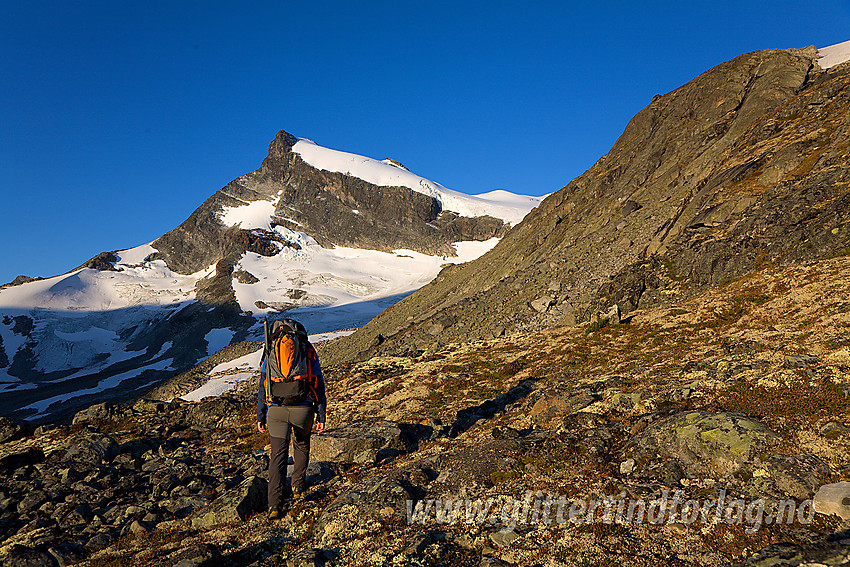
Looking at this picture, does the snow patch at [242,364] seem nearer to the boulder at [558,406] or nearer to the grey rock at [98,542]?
the grey rock at [98,542]

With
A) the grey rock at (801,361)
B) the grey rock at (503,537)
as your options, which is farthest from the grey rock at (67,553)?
the grey rock at (801,361)

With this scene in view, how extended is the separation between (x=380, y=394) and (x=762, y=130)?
34516 millimetres

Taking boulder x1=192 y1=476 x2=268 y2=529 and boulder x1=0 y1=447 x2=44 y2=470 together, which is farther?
boulder x1=0 y1=447 x2=44 y2=470

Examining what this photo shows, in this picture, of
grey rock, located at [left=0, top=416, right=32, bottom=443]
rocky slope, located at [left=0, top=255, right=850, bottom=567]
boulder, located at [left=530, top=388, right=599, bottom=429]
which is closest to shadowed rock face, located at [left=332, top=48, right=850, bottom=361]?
rocky slope, located at [left=0, top=255, right=850, bottom=567]

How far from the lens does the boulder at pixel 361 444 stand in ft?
36.0

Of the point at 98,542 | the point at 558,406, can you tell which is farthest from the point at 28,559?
the point at 558,406

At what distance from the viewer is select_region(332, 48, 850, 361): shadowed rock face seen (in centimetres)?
2214

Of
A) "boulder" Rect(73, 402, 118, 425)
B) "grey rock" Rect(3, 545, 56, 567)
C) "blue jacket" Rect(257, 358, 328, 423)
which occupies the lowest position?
"boulder" Rect(73, 402, 118, 425)

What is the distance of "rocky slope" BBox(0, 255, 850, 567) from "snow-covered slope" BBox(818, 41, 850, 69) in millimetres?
31947

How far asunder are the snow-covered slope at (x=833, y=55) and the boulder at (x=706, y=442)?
45.3 metres

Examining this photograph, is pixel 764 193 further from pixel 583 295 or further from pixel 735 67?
pixel 735 67

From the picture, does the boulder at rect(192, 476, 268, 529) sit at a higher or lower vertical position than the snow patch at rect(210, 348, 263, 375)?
higher

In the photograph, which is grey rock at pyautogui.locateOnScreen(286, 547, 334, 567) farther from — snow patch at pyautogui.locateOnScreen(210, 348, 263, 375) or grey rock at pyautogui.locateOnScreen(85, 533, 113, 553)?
snow patch at pyautogui.locateOnScreen(210, 348, 263, 375)

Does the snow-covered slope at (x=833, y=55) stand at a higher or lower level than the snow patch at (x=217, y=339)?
higher
